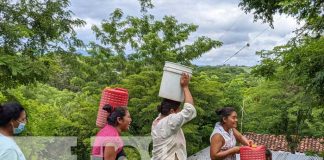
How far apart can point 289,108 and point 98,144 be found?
60.9 feet

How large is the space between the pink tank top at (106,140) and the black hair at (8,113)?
2.07 feet

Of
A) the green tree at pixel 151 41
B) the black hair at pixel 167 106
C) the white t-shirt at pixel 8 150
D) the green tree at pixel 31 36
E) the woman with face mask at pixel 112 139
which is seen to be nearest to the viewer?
the white t-shirt at pixel 8 150

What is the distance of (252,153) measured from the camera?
11.7 feet

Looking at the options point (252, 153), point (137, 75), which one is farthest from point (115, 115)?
point (137, 75)

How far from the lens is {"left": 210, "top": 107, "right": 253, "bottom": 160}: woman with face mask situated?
3617mm

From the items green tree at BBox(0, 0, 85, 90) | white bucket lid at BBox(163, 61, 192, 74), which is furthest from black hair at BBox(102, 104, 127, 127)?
green tree at BBox(0, 0, 85, 90)

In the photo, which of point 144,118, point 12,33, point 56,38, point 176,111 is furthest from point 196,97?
point 176,111

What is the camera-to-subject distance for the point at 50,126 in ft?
52.1

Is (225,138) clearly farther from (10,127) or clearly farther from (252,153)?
(10,127)

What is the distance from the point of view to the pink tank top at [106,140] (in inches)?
126

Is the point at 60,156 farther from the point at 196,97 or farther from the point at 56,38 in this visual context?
the point at 196,97

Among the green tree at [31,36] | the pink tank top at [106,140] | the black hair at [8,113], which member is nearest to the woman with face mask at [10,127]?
the black hair at [8,113]

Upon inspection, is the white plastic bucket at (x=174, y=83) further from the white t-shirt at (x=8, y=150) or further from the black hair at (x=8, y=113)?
the white t-shirt at (x=8, y=150)

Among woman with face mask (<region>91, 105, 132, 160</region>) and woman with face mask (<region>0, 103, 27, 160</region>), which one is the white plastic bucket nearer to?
woman with face mask (<region>91, 105, 132, 160</region>)
